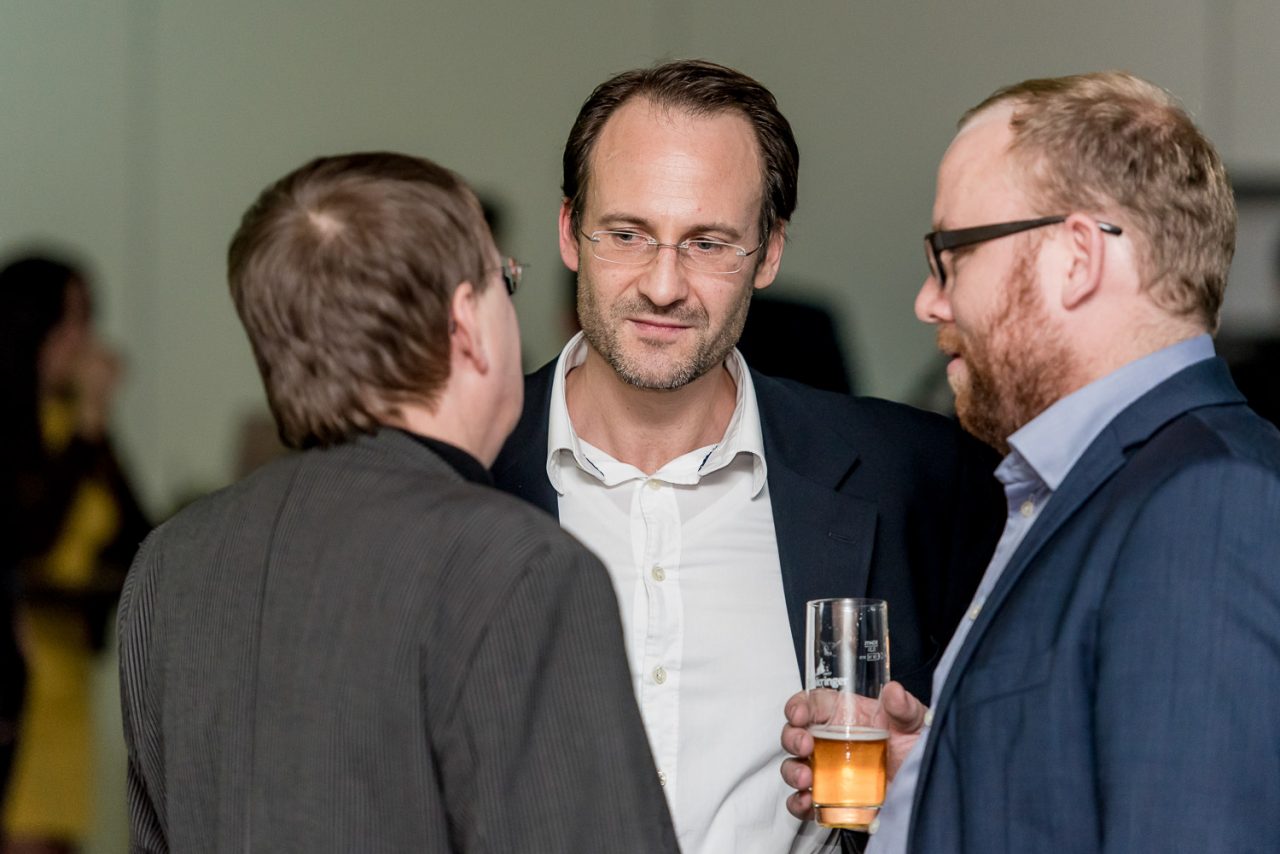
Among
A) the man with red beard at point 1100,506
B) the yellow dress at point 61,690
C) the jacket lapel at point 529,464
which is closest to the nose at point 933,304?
the man with red beard at point 1100,506

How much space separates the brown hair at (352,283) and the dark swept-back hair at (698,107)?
39.5 inches

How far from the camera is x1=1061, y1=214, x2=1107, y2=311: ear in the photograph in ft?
5.25

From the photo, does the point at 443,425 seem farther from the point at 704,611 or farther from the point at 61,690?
the point at 61,690

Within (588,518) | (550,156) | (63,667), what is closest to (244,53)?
(550,156)

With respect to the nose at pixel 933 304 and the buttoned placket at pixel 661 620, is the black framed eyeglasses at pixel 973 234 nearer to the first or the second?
the nose at pixel 933 304

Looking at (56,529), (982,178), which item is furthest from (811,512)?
(56,529)

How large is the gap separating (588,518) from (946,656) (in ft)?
2.46

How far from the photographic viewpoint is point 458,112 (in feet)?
15.9

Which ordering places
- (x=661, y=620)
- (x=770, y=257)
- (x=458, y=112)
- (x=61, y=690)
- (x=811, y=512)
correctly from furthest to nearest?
(x=458, y=112)
(x=61, y=690)
(x=770, y=257)
(x=811, y=512)
(x=661, y=620)

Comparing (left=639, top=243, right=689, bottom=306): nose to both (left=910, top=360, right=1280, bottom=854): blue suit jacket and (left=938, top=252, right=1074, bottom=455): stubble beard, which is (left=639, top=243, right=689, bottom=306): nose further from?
(left=910, top=360, right=1280, bottom=854): blue suit jacket

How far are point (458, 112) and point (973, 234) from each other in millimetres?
3376

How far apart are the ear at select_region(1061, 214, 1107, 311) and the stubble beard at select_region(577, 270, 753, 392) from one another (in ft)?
2.47

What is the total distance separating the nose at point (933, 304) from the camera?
5.90 feet

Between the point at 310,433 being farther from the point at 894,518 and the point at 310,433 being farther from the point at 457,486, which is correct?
the point at 894,518
